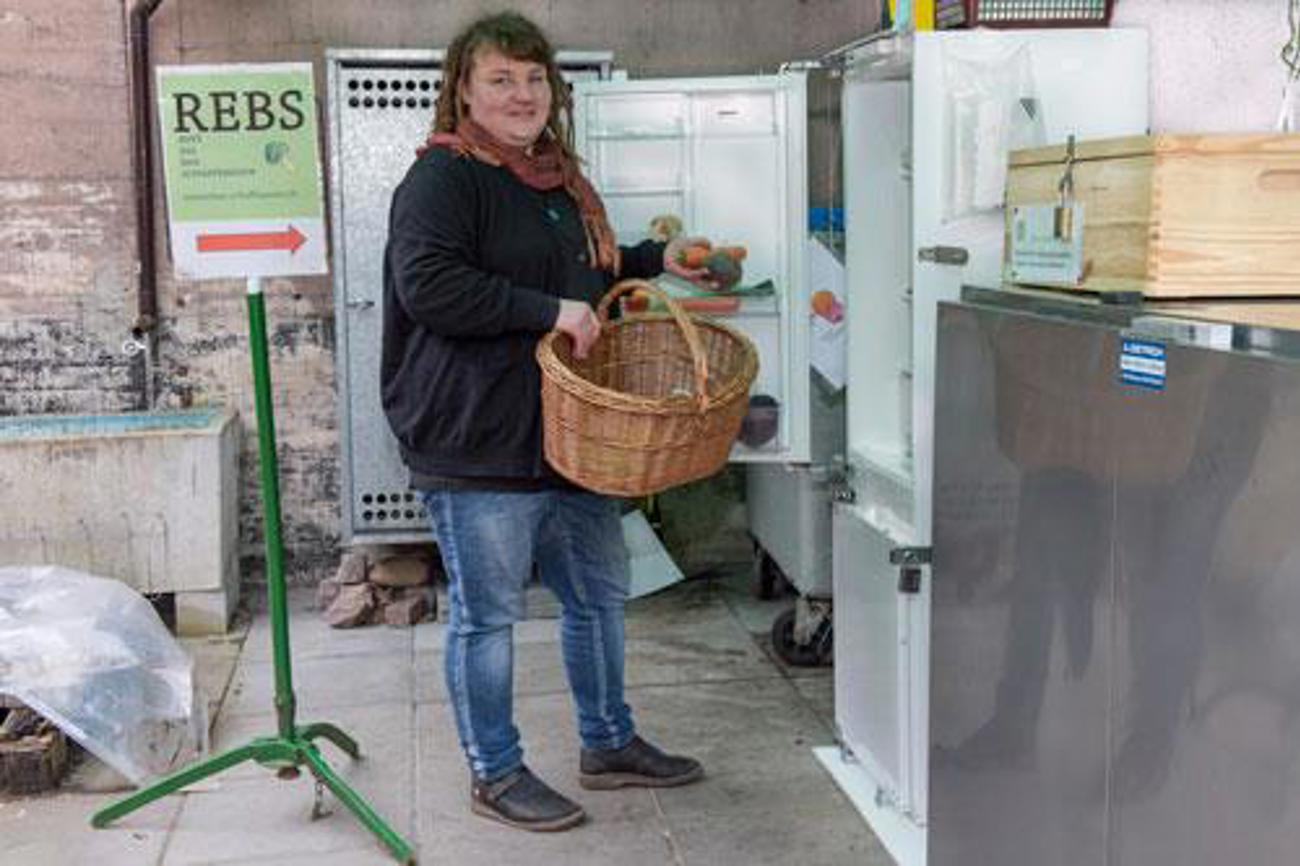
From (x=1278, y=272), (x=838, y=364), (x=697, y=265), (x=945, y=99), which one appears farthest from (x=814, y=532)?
(x=1278, y=272)

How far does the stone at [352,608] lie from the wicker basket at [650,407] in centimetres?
217

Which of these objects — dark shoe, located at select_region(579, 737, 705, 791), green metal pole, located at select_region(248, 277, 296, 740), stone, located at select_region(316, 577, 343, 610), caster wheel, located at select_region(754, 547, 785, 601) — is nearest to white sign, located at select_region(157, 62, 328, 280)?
green metal pole, located at select_region(248, 277, 296, 740)

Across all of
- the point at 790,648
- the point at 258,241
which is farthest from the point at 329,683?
the point at 258,241

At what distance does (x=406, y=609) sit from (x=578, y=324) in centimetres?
236

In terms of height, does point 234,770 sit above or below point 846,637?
below

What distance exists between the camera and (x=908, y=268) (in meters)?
3.61

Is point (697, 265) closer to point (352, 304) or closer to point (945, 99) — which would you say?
point (945, 99)

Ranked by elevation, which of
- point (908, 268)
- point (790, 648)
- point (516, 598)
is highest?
point (908, 268)

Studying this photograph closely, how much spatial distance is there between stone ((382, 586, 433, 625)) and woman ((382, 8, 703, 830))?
167cm

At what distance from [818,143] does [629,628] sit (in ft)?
6.07

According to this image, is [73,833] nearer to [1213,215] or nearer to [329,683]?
[329,683]

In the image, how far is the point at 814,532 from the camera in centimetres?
455

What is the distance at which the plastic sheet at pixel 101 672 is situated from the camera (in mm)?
3904

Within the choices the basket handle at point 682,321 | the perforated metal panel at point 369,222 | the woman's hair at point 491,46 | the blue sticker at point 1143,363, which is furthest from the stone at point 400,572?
the blue sticker at point 1143,363
